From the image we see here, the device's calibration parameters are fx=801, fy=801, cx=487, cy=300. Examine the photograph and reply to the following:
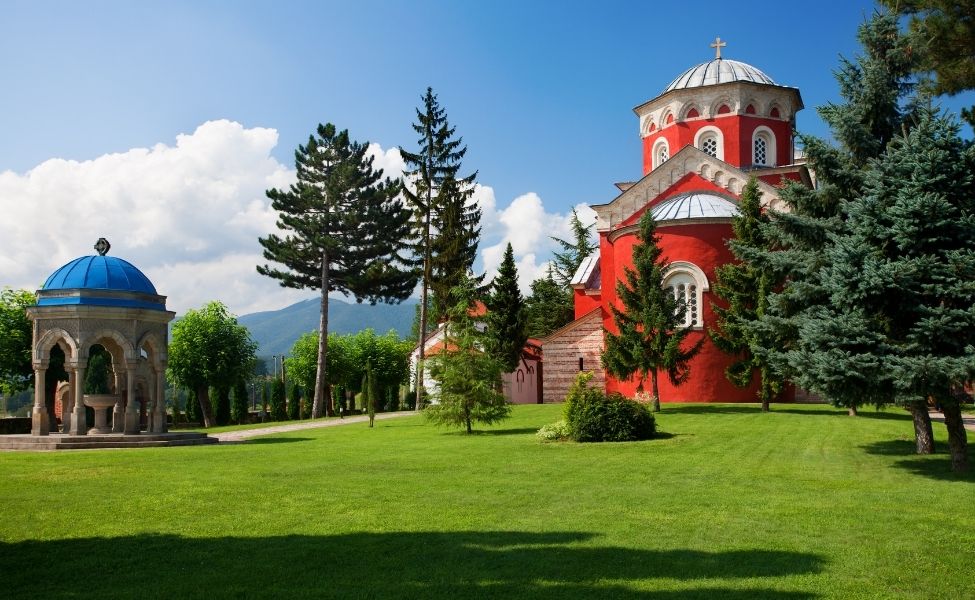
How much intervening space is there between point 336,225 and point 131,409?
781 inches

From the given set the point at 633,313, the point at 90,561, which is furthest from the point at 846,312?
the point at 633,313

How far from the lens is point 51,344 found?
21203mm

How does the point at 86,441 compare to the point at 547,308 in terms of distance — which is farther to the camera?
the point at 547,308

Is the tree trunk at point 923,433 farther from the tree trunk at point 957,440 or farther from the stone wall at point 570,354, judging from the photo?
the stone wall at point 570,354

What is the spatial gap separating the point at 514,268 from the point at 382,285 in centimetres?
774

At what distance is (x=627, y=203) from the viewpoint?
32750 mm

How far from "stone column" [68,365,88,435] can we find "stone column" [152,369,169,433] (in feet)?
6.09

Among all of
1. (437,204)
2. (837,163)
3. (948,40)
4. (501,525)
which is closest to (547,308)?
(437,204)

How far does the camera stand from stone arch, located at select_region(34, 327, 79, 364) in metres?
20.9

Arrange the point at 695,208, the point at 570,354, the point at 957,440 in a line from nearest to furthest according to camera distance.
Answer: the point at 957,440
the point at 695,208
the point at 570,354

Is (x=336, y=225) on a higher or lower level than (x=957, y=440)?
higher

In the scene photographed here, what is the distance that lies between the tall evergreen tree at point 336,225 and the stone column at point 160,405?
54.9 ft

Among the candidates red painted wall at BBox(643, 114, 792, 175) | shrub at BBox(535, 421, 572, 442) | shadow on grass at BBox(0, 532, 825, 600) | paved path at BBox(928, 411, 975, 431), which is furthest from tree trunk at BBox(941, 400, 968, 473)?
red painted wall at BBox(643, 114, 792, 175)

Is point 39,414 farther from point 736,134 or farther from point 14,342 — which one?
point 736,134
